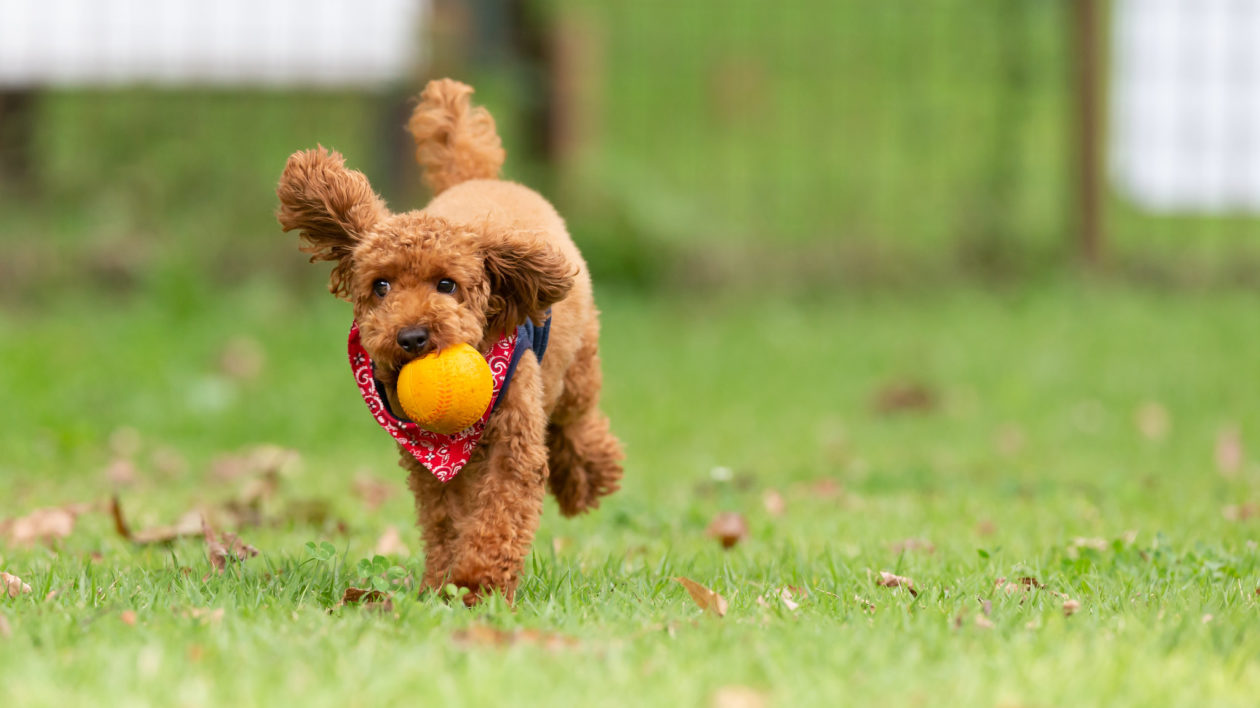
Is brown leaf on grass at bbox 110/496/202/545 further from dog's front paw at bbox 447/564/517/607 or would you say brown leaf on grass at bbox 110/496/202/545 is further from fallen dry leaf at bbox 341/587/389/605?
dog's front paw at bbox 447/564/517/607

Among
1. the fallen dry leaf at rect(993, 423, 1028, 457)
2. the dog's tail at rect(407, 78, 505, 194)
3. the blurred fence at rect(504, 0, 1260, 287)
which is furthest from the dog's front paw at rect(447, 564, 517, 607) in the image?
the blurred fence at rect(504, 0, 1260, 287)

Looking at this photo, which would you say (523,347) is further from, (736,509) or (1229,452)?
(1229,452)

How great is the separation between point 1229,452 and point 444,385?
4.55 m

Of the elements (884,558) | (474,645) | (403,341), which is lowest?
(884,558)

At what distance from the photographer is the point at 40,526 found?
465 cm

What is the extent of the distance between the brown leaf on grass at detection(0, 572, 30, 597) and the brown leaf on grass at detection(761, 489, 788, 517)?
8.75 feet

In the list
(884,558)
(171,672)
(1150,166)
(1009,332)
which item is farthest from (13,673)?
(1150,166)

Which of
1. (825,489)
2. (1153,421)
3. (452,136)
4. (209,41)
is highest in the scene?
(209,41)

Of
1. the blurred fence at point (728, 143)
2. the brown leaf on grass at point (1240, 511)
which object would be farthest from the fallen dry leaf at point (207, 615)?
the blurred fence at point (728, 143)

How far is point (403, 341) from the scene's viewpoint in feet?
10.6

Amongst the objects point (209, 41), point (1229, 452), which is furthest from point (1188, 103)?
point (209, 41)

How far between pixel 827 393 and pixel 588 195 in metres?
3.02

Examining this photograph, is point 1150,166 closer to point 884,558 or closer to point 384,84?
point 384,84

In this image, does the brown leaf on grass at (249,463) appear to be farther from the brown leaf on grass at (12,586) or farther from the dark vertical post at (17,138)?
the dark vertical post at (17,138)
